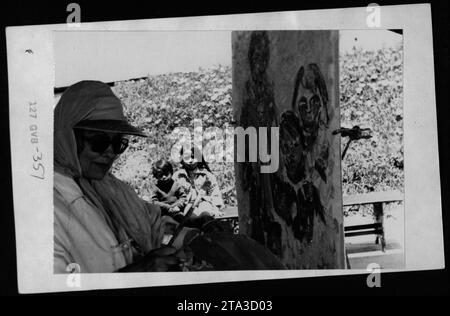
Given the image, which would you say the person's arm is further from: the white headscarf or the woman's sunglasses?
the woman's sunglasses

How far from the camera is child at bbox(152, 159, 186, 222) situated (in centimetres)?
446

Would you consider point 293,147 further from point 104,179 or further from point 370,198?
point 104,179

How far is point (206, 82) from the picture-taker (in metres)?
4.49

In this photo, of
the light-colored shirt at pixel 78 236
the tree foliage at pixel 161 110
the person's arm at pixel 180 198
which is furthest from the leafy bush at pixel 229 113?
the light-colored shirt at pixel 78 236

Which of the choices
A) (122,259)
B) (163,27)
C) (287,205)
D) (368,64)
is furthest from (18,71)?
(368,64)

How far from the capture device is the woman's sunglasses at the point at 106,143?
4426mm

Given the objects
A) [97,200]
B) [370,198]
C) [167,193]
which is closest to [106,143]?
[97,200]

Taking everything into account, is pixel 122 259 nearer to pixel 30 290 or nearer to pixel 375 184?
pixel 30 290

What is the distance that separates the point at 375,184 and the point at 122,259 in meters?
1.62

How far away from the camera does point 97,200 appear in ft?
14.6

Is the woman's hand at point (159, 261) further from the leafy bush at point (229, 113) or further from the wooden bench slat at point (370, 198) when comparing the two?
the wooden bench slat at point (370, 198)

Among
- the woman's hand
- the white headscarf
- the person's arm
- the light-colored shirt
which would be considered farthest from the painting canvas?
the light-colored shirt

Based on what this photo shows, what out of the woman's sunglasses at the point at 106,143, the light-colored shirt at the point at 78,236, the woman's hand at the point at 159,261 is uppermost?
Result: the woman's sunglasses at the point at 106,143

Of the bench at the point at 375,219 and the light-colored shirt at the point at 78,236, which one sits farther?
the bench at the point at 375,219
